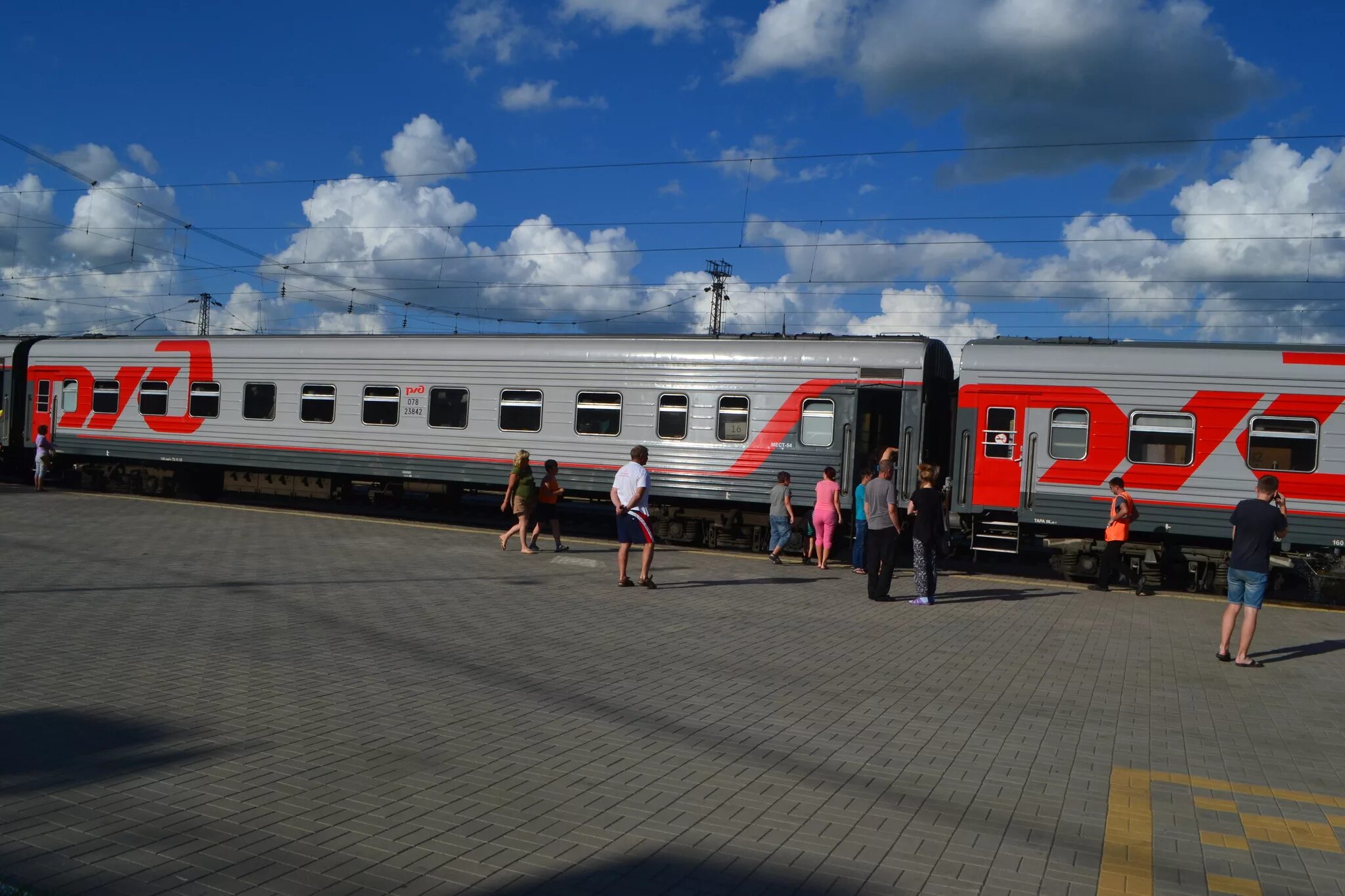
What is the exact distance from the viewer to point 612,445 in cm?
1914

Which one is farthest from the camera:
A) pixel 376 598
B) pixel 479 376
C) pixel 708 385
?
pixel 479 376

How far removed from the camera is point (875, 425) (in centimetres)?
1752

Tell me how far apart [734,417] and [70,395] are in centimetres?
1758

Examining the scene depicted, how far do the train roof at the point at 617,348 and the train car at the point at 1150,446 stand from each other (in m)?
1.32

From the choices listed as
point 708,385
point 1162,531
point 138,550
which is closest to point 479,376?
point 708,385

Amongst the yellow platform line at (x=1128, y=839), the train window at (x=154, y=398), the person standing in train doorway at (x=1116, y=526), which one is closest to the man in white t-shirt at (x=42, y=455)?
the train window at (x=154, y=398)

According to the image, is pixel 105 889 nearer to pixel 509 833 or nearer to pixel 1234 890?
pixel 509 833

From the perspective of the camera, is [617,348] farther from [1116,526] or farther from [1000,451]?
[1116,526]

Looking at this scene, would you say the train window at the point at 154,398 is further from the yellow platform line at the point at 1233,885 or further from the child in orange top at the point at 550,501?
the yellow platform line at the point at 1233,885

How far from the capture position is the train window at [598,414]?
1919cm

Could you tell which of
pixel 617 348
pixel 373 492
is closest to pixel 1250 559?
pixel 617 348

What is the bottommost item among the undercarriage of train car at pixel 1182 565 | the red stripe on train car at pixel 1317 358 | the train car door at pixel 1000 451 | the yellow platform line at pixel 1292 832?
the yellow platform line at pixel 1292 832

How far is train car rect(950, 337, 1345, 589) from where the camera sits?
49.3 ft

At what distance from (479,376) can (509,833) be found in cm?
1607
